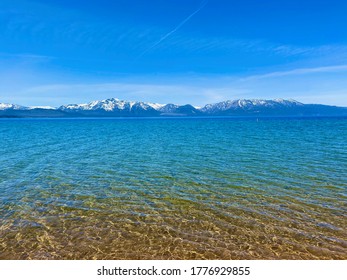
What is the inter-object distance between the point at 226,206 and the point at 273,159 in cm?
1618

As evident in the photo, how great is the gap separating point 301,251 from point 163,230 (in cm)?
598

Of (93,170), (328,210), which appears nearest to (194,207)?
(328,210)

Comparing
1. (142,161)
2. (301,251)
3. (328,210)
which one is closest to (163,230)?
(301,251)

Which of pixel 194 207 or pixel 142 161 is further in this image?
pixel 142 161

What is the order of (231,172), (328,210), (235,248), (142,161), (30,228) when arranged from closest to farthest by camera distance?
(235,248), (30,228), (328,210), (231,172), (142,161)

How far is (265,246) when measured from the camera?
1075 cm

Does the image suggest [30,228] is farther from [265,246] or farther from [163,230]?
[265,246]

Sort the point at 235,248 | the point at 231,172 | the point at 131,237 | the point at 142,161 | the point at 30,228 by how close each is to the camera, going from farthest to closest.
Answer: the point at 142,161 → the point at 231,172 → the point at 30,228 → the point at 131,237 → the point at 235,248

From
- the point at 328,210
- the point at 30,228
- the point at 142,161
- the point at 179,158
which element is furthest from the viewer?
the point at 179,158

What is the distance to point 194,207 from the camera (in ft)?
49.2
